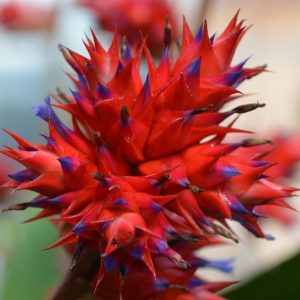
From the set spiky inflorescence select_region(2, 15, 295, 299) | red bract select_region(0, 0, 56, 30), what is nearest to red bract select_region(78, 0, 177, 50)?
red bract select_region(0, 0, 56, 30)

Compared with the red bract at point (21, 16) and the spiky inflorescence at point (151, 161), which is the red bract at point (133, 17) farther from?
the spiky inflorescence at point (151, 161)

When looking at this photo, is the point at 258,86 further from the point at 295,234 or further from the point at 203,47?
the point at 203,47

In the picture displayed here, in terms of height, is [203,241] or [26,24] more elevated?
[26,24]

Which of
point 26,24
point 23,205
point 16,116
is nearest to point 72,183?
point 23,205

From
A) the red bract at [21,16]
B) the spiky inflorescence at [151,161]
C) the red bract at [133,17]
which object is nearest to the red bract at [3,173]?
the red bract at [133,17]

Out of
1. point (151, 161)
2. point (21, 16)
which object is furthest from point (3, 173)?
point (151, 161)

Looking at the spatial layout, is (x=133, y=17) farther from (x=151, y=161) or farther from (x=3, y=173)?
(x=151, y=161)
